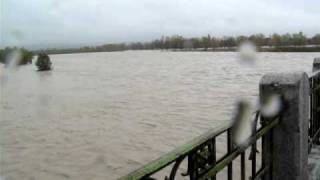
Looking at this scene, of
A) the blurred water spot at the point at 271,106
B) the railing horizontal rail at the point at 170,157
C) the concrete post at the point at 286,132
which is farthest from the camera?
the concrete post at the point at 286,132

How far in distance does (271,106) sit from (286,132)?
0.21 metres

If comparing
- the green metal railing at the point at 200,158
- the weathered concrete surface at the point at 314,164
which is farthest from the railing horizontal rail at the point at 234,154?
the weathered concrete surface at the point at 314,164

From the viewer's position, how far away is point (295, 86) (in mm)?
2598

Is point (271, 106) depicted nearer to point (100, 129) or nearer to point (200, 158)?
point (200, 158)

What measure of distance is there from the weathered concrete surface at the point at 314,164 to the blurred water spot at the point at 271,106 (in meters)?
0.97

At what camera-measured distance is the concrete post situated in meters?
2.60

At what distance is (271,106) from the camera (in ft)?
8.38

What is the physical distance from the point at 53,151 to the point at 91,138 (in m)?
1.42

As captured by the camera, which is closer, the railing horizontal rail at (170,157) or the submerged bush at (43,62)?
the railing horizontal rail at (170,157)

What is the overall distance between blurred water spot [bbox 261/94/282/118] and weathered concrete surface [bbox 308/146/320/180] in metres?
0.97

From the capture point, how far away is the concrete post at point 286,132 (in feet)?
8.52

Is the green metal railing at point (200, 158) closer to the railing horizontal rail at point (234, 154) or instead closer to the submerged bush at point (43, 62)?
the railing horizontal rail at point (234, 154)

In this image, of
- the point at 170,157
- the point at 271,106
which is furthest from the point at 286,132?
the point at 170,157

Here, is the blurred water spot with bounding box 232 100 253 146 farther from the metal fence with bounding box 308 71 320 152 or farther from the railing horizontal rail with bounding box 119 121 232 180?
the metal fence with bounding box 308 71 320 152
